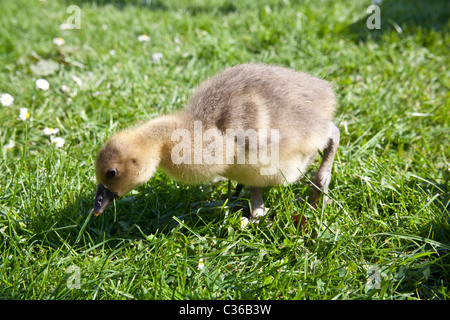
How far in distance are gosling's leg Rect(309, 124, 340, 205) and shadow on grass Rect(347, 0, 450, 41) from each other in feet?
8.01

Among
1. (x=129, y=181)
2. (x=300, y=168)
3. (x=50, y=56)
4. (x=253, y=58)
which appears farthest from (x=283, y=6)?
(x=129, y=181)

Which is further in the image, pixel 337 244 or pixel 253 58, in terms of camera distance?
pixel 253 58

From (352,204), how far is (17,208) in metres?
2.03

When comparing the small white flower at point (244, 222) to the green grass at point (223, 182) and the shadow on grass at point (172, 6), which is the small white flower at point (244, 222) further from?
the shadow on grass at point (172, 6)

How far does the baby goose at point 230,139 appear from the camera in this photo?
2357 millimetres

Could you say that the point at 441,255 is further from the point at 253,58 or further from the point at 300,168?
the point at 253,58

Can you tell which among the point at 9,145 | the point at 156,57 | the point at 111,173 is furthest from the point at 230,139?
the point at 156,57

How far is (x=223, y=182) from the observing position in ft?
9.95

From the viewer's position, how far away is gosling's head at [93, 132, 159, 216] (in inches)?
91.2

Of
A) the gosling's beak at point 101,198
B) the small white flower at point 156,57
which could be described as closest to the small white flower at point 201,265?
the gosling's beak at point 101,198

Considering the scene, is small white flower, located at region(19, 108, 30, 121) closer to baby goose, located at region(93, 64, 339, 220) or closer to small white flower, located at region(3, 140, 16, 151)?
small white flower, located at region(3, 140, 16, 151)

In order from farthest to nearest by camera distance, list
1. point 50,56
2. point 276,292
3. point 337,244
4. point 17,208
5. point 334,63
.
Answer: point 50,56 < point 334,63 < point 17,208 < point 337,244 < point 276,292

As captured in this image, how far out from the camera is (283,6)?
17.9ft

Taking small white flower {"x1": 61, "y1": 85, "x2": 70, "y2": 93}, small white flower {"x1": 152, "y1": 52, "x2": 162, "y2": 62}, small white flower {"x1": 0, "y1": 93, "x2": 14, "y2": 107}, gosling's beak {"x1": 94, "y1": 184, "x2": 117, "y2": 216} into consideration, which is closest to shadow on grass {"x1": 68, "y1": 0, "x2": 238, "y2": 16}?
small white flower {"x1": 152, "y1": 52, "x2": 162, "y2": 62}
